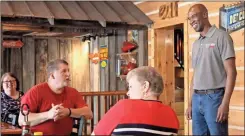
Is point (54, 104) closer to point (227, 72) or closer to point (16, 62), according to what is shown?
point (227, 72)

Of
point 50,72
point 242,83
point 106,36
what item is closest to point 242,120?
point 242,83

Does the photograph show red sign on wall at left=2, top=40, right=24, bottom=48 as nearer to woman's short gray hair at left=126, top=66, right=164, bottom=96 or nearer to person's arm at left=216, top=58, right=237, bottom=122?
person's arm at left=216, top=58, right=237, bottom=122

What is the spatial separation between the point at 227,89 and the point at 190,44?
2.55 m

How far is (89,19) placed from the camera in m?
6.31

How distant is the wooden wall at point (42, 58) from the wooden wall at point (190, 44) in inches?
141

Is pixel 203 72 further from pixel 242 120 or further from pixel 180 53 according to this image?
pixel 180 53

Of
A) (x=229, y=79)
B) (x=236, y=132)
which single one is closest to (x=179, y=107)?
(x=236, y=132)

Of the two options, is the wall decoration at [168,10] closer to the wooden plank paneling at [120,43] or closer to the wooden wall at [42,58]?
the wooden plank paneling at [120,43]

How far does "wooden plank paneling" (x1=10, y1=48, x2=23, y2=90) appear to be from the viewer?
1016 cm

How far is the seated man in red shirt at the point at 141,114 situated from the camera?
74.7 inches

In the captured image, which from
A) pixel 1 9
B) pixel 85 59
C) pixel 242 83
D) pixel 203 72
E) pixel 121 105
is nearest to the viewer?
pixel 121 105

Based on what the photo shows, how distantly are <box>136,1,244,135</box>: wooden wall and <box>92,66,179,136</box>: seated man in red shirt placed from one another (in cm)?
281

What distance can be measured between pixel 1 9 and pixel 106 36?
2.76 metres

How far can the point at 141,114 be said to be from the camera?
1.92 m
